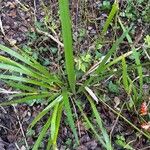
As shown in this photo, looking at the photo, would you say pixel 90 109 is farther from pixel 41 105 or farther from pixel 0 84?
pixel 0 84

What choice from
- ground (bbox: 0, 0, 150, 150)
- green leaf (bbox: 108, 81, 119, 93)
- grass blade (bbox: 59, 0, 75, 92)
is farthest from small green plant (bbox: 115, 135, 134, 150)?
grass blade (bbox: 59, 0, 75, 92)

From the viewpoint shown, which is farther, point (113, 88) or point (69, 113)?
point (113, 88)

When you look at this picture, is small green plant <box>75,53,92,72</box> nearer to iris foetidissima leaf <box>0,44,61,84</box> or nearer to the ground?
the ground

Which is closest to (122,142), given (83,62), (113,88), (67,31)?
(113,88)

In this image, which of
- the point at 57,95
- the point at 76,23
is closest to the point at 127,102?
the point at 57,95

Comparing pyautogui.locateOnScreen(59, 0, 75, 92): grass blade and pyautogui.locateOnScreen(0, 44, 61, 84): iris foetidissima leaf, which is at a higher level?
pyautogui.locateOnScreen(59, 0, 75, 92): grass blade

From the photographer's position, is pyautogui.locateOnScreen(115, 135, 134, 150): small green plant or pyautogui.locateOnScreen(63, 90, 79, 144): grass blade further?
pyautogui.locateOnScreen(115, 135, 134, 150): small green plant

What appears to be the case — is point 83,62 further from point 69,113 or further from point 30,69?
point 69,113

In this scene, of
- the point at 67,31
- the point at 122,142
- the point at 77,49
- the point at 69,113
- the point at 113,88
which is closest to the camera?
the point at 67,31

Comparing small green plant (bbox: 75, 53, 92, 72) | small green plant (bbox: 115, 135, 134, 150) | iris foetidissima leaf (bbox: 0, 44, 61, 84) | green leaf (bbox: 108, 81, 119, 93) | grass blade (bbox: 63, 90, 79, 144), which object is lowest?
small green plant (bbox: 115, 135, 134, 150)
